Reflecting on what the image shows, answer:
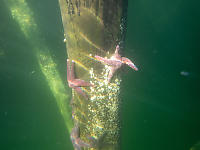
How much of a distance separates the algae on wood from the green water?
136 inches

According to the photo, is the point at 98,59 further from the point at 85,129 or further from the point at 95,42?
the point at 85,129

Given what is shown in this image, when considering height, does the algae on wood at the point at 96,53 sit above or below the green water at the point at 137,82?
above

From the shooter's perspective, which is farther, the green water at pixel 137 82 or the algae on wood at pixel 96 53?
the green water at pixel 137 82

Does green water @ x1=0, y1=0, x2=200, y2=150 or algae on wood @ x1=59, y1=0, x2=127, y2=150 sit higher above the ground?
algae on wood @ x1=59, y1=0, x2=127, y2=150

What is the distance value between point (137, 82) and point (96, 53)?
8.13m

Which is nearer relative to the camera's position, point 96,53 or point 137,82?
point 96,53

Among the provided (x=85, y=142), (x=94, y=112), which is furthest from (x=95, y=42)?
(x=85, y=142)

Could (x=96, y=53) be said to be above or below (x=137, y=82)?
above

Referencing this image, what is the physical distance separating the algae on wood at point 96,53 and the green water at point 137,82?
3453mm

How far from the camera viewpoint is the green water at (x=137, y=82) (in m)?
6.10

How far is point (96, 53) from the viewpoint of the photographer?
190cm

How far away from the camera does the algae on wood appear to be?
66.3 inches

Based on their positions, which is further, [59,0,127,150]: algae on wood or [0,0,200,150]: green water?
[0,0,200,150]: green water

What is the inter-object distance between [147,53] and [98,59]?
338 inches
